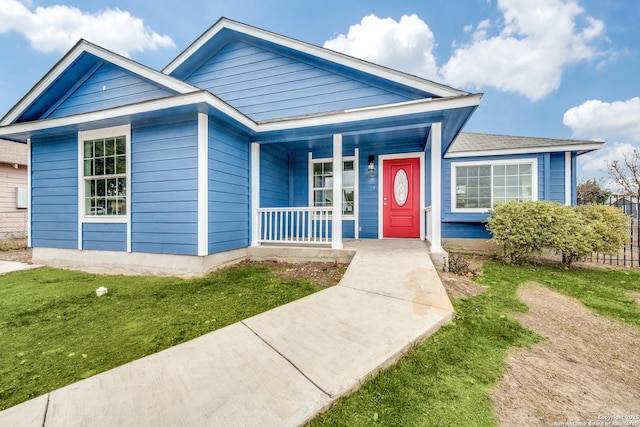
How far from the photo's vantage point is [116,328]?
8.71 feet

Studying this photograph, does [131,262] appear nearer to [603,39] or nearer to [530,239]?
[530,239]

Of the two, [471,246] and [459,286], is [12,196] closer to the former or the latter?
[459,286]

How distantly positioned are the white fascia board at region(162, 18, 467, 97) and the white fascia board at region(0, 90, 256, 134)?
219 cm

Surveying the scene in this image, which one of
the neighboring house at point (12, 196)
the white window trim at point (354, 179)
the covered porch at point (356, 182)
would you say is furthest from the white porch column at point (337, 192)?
the neighboring house at point (12, 196)

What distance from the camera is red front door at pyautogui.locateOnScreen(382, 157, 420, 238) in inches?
272

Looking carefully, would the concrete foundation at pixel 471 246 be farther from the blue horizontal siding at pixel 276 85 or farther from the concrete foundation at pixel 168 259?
the blue horizontal siding at pixel 276 85

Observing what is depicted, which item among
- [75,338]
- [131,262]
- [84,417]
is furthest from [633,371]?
[131,262]

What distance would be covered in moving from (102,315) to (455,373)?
145 inches

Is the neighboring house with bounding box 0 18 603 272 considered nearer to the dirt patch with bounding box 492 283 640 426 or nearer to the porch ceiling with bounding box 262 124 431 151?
the porch ceiling with bounding box 262 124 431 151

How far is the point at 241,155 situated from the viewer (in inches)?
219

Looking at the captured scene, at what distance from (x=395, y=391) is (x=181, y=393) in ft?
4.35

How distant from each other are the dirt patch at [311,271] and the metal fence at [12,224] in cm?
1102

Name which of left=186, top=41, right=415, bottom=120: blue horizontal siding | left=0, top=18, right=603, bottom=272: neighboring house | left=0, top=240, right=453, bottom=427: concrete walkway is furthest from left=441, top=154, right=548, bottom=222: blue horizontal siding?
left=0, top=240, right=453, bottom=427: concrete walkway

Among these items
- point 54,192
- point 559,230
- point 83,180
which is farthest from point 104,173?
point 559,230
